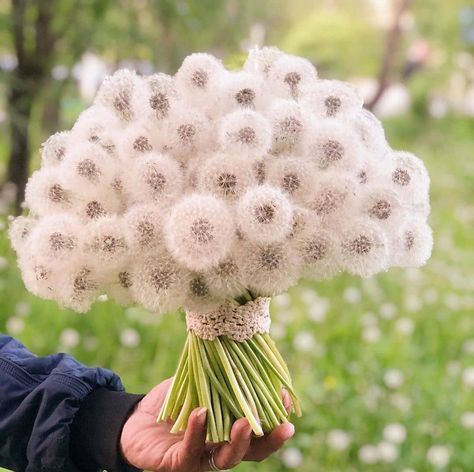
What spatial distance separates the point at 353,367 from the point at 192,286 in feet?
4.75

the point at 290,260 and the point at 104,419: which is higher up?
the point at 290,260

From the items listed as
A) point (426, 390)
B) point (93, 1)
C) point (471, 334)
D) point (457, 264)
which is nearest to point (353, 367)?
point (426, 390)

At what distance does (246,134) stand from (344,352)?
62.3 inches


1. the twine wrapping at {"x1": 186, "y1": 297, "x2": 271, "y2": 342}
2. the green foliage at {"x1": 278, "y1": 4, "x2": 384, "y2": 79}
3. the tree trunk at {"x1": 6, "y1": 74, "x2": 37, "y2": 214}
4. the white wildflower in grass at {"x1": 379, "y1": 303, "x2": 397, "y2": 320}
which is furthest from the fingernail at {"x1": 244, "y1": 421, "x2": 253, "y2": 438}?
the green foliage at {"x1": 278, "y1": 4, "x2": 384, "y2": 79}

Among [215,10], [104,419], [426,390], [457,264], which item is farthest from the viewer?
[457,264]

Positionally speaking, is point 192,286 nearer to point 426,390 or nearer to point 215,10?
point 426,390

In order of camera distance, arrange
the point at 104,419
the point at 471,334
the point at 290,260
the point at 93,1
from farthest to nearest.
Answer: the point at 93,1, the point at 471,334, the point at 104,419, the point at 290,260

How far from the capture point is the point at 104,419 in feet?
2.80

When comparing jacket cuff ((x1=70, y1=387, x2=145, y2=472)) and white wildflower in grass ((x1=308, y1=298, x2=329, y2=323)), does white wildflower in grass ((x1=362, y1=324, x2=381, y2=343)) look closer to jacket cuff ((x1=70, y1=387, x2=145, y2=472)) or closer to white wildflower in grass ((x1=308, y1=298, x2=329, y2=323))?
white wildflower in grass ((x1=308, y1=298, x2=329, y2=323))

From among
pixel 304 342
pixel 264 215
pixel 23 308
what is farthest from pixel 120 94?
pixel 304 342

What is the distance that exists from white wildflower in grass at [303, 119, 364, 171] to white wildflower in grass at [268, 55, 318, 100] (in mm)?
72

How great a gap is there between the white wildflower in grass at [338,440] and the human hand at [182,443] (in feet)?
3.06

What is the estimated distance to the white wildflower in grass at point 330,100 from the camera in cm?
76

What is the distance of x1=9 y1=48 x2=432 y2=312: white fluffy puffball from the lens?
0.69 m
